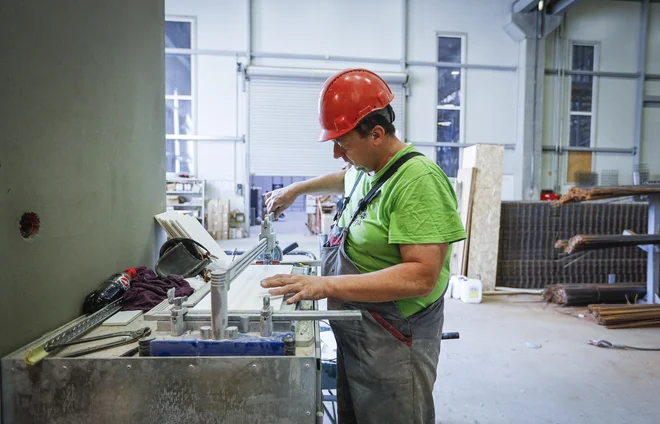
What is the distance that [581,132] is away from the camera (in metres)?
8.91

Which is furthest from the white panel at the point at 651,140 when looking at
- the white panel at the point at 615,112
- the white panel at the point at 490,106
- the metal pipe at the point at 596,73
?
the white panel at the point at 490,106

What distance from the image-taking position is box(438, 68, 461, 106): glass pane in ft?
28.8

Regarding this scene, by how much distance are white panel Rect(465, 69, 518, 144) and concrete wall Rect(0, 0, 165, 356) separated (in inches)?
328

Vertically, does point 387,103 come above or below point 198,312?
above

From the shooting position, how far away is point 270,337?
923mm

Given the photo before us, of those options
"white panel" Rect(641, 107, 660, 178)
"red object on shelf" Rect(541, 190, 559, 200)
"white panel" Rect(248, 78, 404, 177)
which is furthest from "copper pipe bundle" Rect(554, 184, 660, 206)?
"white panel" Rect(641, 107, 660, 178)

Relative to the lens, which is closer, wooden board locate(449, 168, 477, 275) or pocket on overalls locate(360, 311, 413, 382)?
pocket on overalls locate(360, 311, 413, 382)

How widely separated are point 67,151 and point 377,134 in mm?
934

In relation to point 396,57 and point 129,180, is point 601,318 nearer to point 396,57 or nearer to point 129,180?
point 129,180

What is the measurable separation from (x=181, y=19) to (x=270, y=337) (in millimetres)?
9034

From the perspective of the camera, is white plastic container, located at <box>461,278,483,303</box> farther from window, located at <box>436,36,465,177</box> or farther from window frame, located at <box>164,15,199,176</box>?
window frame, located at <box>164,15,199,176</box>

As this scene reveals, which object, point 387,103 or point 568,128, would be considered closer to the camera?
point 387,103

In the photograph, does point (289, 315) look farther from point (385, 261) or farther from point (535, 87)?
point (535, 87)

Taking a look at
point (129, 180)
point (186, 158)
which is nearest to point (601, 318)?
point (129, 180)
